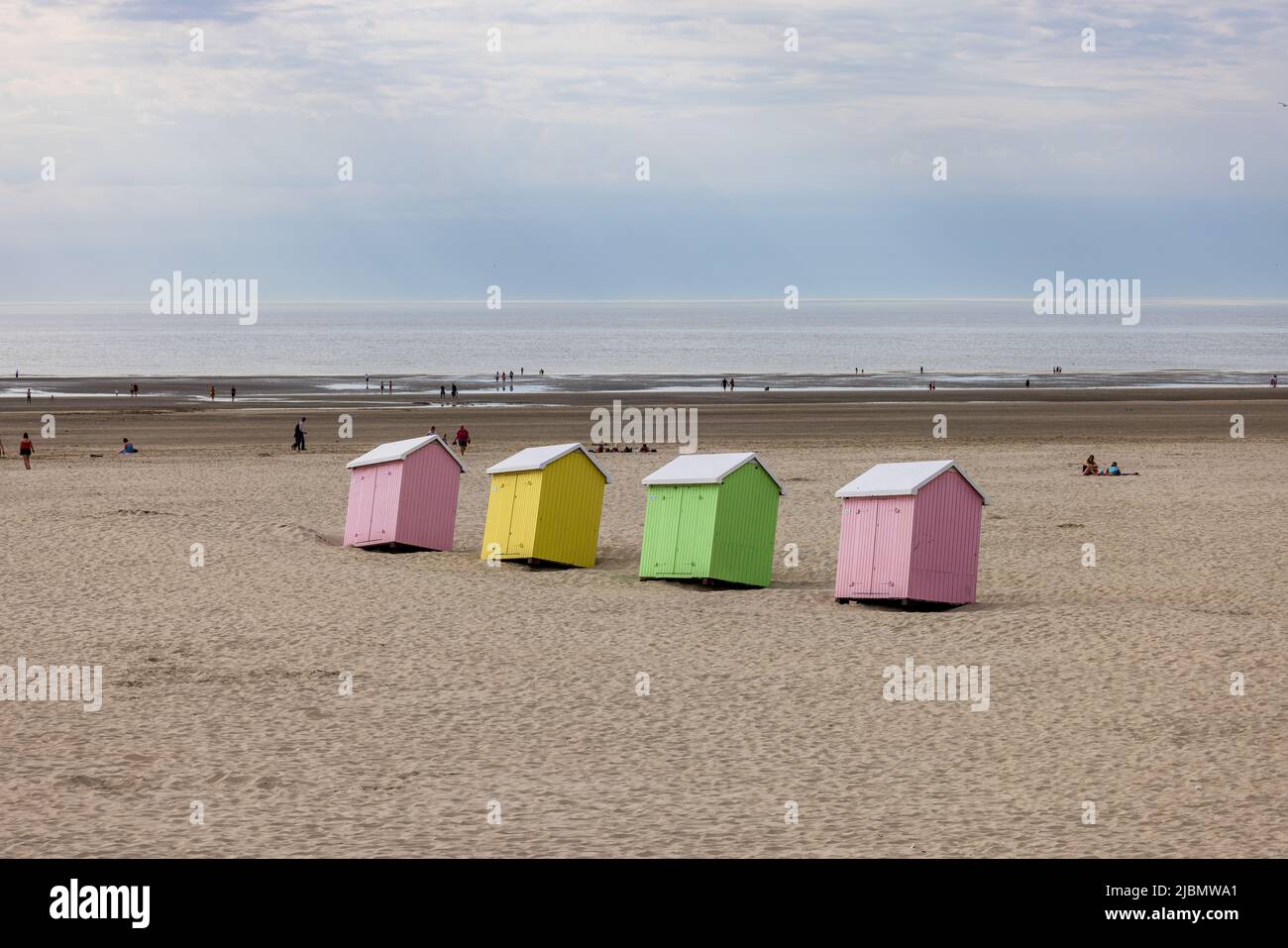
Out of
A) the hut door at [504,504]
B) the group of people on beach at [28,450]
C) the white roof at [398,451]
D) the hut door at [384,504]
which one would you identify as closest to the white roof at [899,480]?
the hut door at [504,504]

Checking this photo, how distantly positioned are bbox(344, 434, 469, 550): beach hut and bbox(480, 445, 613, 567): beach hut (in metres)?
1.68

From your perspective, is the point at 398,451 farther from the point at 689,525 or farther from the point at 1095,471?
the point at 1095,471

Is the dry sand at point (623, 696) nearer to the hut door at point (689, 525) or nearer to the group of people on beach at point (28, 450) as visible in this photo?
the hut door at point (689, 525)

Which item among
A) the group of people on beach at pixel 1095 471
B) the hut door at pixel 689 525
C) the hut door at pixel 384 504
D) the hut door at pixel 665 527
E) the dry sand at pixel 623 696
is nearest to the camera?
the dry sand at pixel 623 696

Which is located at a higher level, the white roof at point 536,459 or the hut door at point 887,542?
the white roof at point 536,459

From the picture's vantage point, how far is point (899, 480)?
22344mm

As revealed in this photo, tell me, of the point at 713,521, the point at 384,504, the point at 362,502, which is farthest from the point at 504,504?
the point at 713,521

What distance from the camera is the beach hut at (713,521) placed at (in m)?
23.9

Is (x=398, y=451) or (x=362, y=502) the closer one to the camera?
(x=398, y=451)

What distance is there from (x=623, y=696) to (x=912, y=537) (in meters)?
6.81

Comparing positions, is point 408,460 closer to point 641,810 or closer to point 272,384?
point 641,810

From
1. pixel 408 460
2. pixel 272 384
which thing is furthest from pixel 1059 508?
pixel 272 384

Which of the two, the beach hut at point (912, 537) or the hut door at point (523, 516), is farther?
the hut door at point (523, 516)

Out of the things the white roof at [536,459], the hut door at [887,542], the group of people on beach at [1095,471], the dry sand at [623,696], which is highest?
the white roof at [536,459]
